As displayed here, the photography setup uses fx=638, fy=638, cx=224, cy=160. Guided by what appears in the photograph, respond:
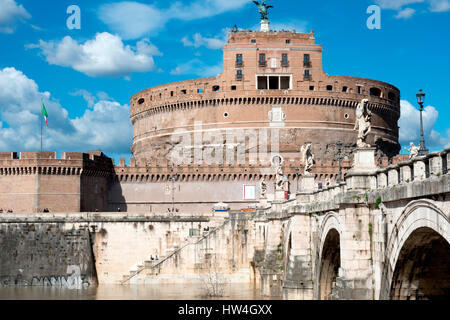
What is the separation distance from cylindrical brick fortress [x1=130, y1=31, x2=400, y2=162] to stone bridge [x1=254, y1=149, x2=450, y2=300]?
3899cm

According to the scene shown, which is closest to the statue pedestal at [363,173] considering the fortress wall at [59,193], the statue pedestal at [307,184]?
the statue pedestal at [307,184]

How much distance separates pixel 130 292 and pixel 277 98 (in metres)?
30.5

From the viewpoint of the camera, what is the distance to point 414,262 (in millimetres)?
15094

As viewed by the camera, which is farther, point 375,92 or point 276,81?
point 375,92

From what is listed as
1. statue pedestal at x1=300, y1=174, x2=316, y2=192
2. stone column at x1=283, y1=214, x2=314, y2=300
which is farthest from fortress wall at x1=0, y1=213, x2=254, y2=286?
stone column at x1=283, y1=214, x2=314, y2=300

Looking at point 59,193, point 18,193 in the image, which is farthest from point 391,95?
point 18,193

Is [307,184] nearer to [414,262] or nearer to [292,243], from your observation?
[292,243]

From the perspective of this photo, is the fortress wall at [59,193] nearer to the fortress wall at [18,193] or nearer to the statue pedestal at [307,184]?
the fortress wall at [18,193]

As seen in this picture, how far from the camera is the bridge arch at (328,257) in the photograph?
21984 mm

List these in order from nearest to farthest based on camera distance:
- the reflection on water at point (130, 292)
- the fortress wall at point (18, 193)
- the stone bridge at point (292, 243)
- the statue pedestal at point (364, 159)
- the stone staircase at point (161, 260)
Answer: the stone bridge at point (292, 243)
the statue pedestal at point (364, 159)
the reflection on water at point (130, 292)
the stone staircase at point (161, 260)
the fortress wall at point (18, 193)

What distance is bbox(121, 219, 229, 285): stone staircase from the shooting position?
41.3 m
